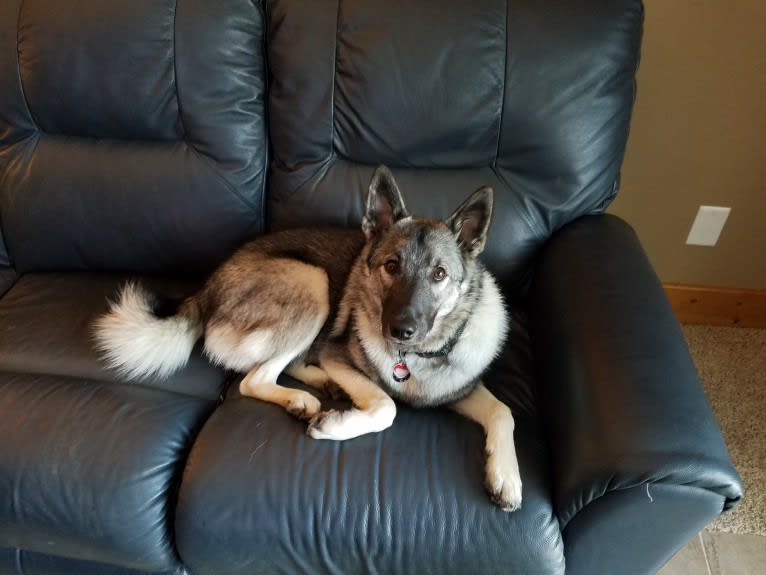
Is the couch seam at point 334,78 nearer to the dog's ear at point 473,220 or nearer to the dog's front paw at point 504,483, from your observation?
the dog's ear at point 473,220

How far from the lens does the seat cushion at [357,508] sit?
3.60 feet

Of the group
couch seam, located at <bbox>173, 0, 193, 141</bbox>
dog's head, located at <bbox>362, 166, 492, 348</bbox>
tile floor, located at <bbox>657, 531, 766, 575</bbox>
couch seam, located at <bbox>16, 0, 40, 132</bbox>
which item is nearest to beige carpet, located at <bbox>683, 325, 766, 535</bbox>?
tile floor, located at <bbox>657, 531, 766, 575</bbox>

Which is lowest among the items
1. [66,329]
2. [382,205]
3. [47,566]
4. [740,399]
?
[47,566]

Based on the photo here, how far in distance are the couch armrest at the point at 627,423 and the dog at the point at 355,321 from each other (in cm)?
16

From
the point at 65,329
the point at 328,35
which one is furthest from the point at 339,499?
the point at 328,35

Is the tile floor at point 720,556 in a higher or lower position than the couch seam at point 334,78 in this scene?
lower

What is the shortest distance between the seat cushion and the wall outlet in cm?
142

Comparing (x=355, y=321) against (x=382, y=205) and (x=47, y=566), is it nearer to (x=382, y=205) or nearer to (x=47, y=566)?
(x=382, y=205)

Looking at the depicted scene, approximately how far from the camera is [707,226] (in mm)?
2186

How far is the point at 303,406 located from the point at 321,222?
64cm

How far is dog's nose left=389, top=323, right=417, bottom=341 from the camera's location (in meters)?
1.22

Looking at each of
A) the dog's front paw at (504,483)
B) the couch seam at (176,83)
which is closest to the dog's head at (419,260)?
the dog's front paw at (504,483)

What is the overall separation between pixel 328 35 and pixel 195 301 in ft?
2.93

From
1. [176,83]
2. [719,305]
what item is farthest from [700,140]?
[176,83]
